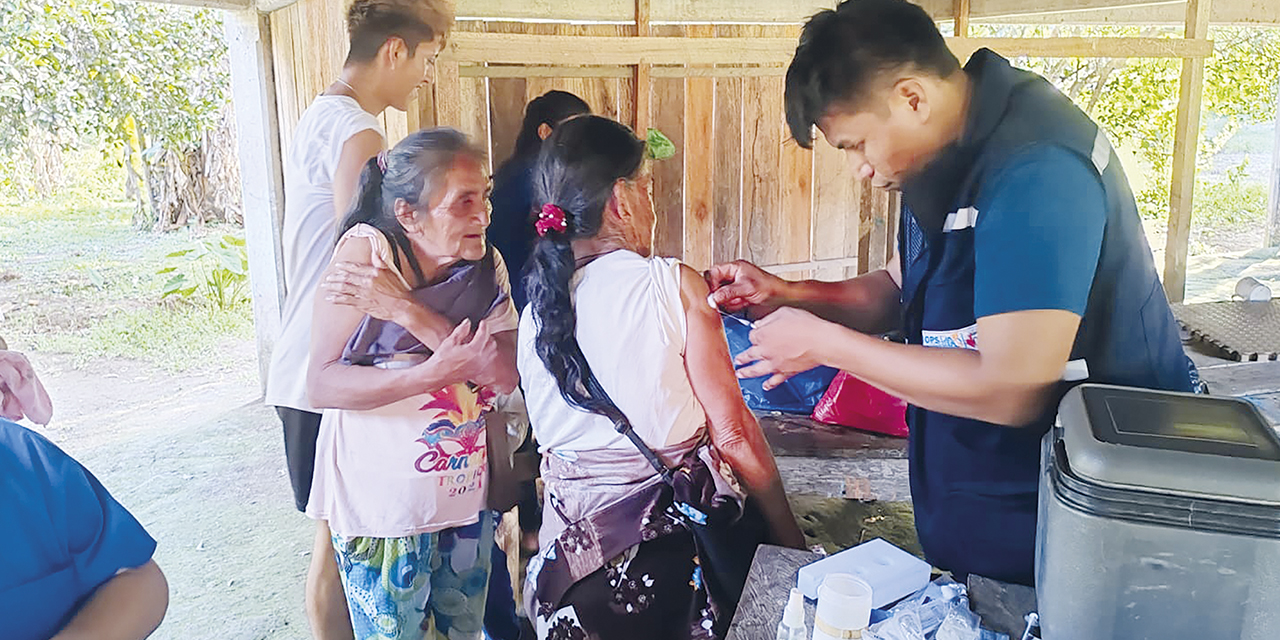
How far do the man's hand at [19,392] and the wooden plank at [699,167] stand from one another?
1.20 metres

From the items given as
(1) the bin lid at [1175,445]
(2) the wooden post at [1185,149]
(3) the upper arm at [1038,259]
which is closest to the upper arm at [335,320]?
(3) the upper arm at [1038,259]

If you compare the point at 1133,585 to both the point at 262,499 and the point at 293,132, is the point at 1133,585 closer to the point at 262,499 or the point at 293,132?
the point at 293,132

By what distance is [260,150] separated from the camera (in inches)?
76.5

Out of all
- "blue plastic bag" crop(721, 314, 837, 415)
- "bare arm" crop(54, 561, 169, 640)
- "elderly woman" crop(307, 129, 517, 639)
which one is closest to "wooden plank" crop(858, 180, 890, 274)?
"blue plastic bag" crop(721, 314, 837, 415)

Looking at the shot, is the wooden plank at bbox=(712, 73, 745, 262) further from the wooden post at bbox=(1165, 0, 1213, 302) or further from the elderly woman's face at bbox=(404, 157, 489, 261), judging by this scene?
the wooden post at bbox=(1165, 0, 1213, 302)

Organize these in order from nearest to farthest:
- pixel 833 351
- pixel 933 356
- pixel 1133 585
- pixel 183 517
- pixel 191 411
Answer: pixel 1133 585
pixel 933 356
pixel 833 351
pixel 183 517
pixel 191 411

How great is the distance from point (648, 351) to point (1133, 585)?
36.0 inches

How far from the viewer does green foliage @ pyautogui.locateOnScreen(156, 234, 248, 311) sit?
3.42 m

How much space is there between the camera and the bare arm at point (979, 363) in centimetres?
124

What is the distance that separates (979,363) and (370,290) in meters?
1.07

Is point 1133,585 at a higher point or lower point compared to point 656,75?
lower

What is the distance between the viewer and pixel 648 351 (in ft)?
5.54

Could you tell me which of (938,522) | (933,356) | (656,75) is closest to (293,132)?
(656,75)

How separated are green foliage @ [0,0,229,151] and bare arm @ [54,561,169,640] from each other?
7.00 ft
